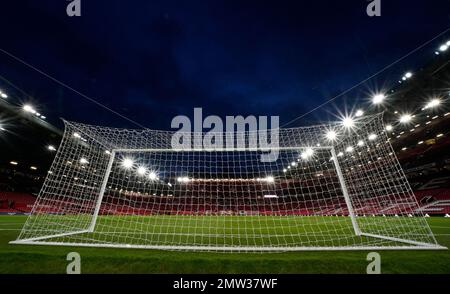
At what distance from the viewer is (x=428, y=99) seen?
16.1m

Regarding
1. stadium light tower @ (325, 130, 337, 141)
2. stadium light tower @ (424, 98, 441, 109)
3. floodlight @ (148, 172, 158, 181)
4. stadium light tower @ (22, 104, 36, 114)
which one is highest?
stadium light tower @ (22, 104, 36, 114)

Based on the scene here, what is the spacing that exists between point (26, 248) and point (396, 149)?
114 feet

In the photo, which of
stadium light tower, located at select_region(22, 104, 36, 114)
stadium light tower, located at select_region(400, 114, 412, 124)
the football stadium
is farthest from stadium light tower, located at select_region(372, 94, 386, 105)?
stadium light tower, located at select_region(22, 104, 36, 114)

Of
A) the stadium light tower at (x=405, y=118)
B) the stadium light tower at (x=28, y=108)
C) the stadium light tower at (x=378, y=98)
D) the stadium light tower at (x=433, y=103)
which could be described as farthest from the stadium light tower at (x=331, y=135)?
the stadium light tower at (x=28, y=108)

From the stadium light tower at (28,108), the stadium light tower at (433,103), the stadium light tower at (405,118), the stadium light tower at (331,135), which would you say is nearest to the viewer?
the stadium light tower at (331,135)

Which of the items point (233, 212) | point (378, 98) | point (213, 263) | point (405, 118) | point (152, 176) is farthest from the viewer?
point (405, 118)

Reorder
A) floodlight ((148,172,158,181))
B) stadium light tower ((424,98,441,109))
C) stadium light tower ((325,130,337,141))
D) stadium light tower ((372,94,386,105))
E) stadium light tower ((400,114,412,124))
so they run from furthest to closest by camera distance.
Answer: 1. stadium light tower ((400,114,412,124))
2. stadium light tower ((424,98,441,109))
3. stadium light tower ((372,94,386,105))
4. floodlight ((148,172,158,181))
5. stadium light tower ((325,130,337,141))

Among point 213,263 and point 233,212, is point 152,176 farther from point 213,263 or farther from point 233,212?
point 213,263

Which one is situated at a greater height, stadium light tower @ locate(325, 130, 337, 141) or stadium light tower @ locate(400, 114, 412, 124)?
stadium light tower @ locate(400, 114, 412, 124)

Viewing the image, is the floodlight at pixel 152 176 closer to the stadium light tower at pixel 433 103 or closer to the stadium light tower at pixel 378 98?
the stadium light tower at pixel 378 98

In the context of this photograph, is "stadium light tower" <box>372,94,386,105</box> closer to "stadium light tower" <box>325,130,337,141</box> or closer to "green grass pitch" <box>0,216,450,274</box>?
"stadium light tower" <box>325,130,337,141</box>

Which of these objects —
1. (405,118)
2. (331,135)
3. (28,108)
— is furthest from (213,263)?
(405,118)

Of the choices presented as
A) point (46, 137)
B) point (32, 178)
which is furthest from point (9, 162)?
point (46, 137)
